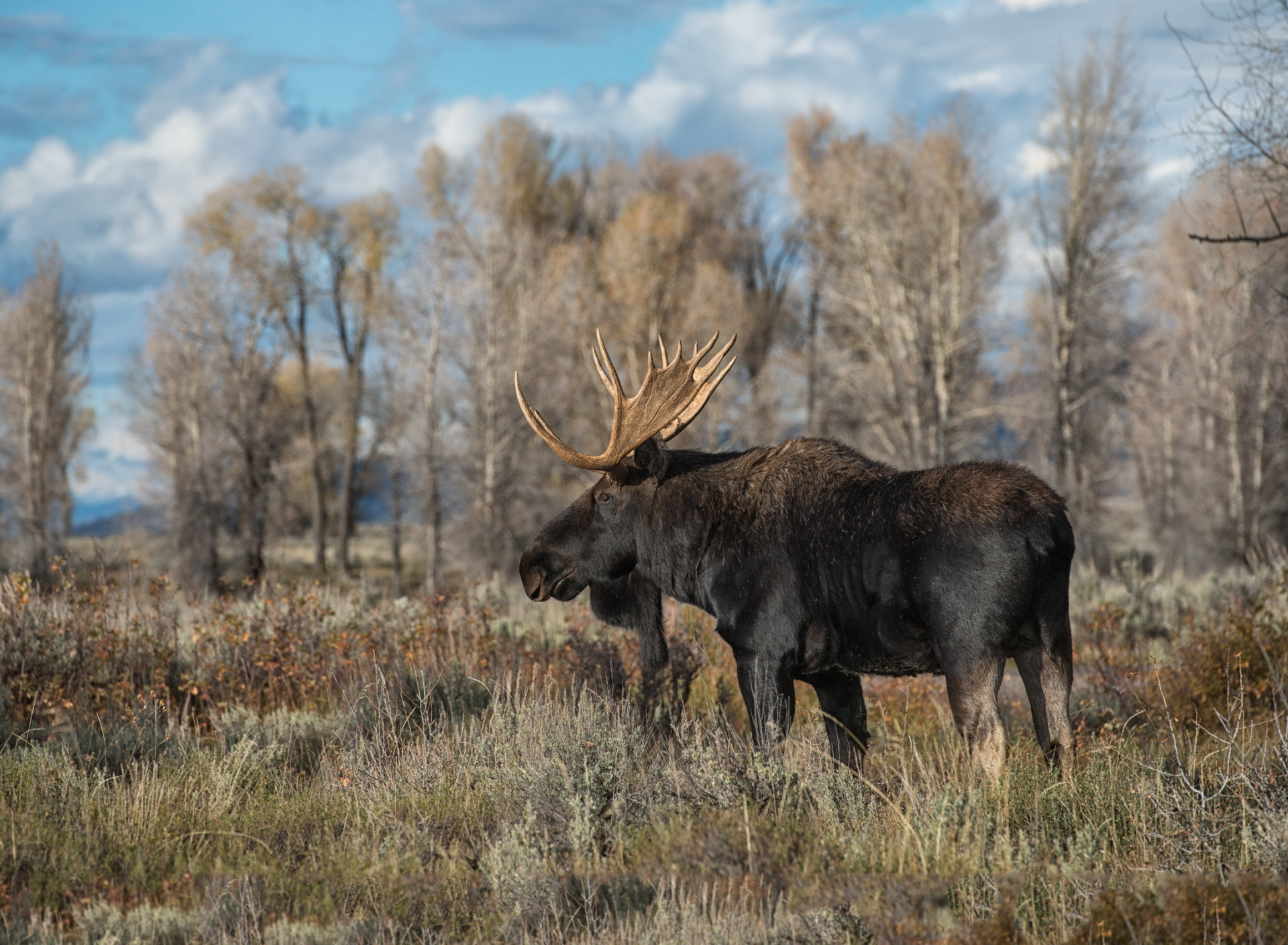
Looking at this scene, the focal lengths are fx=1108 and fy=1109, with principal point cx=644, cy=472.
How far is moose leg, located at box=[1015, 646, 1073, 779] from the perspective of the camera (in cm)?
465

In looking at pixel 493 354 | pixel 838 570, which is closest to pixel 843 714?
pixel 838 570

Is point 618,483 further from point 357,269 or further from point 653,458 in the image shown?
point 357,269

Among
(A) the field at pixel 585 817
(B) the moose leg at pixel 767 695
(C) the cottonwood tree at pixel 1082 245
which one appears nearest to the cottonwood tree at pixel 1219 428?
(C) the cottonwood tree at pixel 1082 245

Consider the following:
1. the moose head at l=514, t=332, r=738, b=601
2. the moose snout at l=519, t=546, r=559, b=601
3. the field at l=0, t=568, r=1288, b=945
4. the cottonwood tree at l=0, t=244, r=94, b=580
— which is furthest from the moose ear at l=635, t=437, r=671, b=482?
the cottonwood tree at l=0, t=244, r=94, b=580

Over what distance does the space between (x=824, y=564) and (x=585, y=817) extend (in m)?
1.53

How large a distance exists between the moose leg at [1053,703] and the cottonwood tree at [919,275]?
25602mm

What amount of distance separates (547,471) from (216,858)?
116ft

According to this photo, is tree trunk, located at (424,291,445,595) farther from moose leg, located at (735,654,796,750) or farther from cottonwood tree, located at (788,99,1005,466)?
moose leg, located at (735,654,796,750)

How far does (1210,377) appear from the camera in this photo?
2959 centimetres

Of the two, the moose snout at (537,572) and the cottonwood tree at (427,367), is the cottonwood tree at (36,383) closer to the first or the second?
the cottonwood tree at (427,367)

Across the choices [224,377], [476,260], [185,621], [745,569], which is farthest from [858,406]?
[745,569]

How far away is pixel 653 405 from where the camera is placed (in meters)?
5.78

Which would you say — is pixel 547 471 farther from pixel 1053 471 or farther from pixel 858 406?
pixel 1053 471

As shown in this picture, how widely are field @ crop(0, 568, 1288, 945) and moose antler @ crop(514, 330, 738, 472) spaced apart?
133cm
